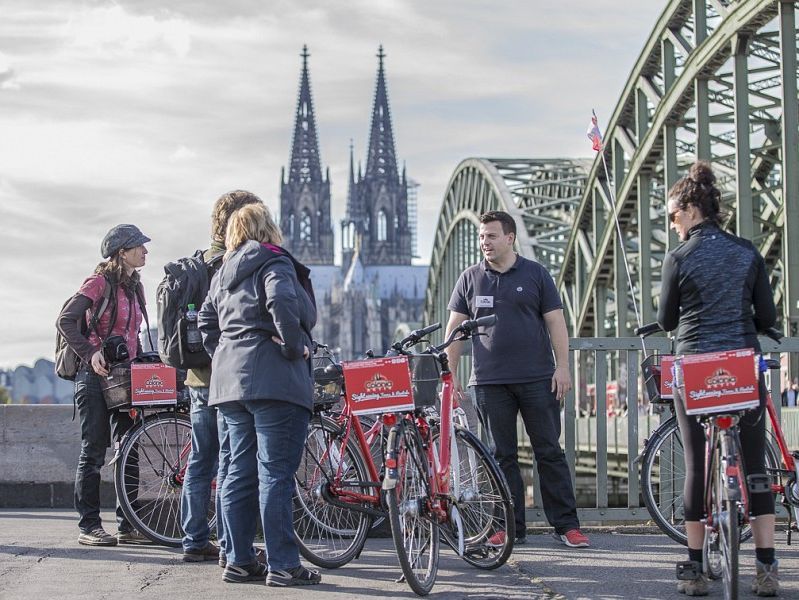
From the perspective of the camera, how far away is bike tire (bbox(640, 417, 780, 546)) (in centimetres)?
677

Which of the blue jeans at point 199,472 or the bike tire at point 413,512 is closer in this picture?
the bike tire at point 413,512

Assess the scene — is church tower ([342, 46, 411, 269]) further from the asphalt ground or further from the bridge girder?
the asphalt ground

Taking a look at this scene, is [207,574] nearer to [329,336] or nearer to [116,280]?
[116,280]

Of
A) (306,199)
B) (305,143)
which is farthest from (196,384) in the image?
(305,143)

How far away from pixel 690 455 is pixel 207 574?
217cm

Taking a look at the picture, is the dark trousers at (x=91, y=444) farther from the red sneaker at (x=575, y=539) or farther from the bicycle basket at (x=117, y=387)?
the red sneaker at (x=575, y=539)

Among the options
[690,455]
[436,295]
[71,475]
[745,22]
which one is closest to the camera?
[690,455]

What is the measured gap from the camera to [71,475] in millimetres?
9797

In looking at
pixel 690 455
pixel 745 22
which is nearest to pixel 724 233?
pixel 690 455

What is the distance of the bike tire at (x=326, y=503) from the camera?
6.36m

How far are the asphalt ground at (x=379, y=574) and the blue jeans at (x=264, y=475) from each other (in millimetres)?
161

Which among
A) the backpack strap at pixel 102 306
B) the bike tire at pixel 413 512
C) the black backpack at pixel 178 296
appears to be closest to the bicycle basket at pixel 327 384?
the black backpack at pixel 178 296

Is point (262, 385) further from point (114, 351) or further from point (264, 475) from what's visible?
point (114, 351)

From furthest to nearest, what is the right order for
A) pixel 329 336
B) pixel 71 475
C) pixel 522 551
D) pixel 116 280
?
pixel 329 336 → pixel 71 475 → pixel 116 280 → pixel 522 551
